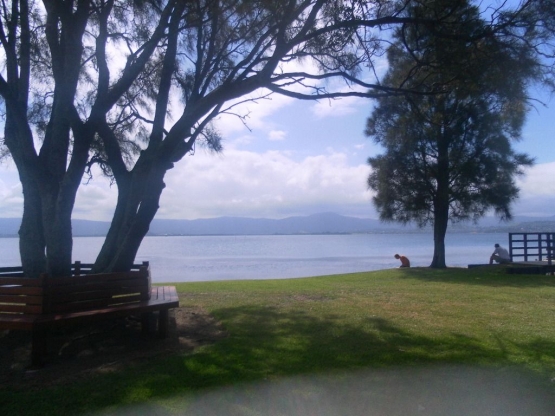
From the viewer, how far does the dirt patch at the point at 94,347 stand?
21.0 feet

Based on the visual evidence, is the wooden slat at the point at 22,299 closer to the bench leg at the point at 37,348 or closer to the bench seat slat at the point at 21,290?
the bench seat slat at the point at 21,290

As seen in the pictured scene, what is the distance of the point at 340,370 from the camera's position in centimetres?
612

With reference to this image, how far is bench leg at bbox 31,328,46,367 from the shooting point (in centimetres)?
661

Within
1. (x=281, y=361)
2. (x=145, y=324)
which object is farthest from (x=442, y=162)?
(x=281, y=361)

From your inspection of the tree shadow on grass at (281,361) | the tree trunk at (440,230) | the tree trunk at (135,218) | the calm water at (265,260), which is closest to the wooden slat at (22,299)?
the tree shadow on grass at (281,361)

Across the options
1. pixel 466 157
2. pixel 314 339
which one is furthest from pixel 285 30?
pixel 466 157

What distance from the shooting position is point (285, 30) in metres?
9.55

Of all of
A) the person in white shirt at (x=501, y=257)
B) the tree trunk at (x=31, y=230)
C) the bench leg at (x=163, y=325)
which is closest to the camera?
the bench leg at (x=163, y=325)

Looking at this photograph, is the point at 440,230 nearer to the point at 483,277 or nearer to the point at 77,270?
the point at 483,277

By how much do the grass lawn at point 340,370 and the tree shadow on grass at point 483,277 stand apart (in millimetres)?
6613

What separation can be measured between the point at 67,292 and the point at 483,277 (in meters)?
15.3

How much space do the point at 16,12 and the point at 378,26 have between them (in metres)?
6.25

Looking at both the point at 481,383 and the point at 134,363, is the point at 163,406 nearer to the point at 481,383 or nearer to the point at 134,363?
the point at 134,363

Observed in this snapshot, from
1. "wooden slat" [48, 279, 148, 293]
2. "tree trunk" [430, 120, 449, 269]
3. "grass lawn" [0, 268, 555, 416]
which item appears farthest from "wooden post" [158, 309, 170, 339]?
"tree trunk" [430, 120, 449, 269]
